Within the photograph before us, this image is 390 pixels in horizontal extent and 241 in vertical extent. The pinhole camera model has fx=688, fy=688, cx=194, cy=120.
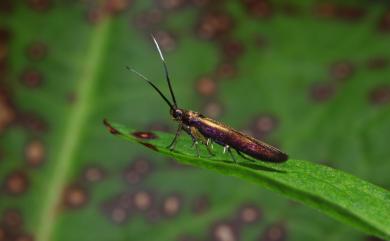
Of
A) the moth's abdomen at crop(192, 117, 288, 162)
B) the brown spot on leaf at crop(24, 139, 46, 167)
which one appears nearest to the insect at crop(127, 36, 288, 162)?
the moth's abdomen at crop(192, 117, 288, 162)

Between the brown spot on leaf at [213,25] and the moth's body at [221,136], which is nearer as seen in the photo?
the moth's body at [221,136]

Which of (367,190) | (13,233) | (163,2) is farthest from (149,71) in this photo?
(367,190)

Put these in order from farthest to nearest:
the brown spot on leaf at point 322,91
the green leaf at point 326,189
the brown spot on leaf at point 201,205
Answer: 1. the brown spot on leaf at point 322,91
2. the brown spot on leaf at point 201,205
3. the green leaf at point 326,189

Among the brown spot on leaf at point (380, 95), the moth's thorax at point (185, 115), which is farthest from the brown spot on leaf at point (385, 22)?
the moth's thorax at point (185, 115)

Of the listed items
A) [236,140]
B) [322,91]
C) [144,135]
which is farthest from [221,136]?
[322,91]

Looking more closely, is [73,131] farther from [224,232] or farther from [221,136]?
[221,136]

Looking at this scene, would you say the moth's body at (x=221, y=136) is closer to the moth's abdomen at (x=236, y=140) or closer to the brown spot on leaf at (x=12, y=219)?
the moth's abdomen at (x=236, y=140)
